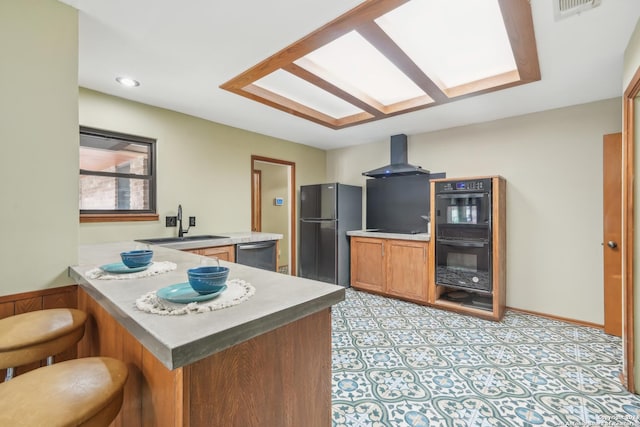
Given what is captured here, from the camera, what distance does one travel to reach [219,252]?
3.07 m

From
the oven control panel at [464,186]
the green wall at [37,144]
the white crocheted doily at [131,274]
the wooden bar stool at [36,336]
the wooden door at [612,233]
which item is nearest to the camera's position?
the wooden bar stool at [36,336]

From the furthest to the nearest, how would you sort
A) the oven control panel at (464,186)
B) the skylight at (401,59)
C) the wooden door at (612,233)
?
1. the oven control panel at (464,186)
2. the wooden door at (612,233)
3. the skylight at (401,59)

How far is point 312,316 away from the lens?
3.45 ft

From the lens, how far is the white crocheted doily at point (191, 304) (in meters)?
0.86

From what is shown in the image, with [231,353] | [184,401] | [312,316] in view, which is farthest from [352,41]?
[184,401]

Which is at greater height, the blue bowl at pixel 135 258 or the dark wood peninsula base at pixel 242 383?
the blue bowl at pixel 135 258

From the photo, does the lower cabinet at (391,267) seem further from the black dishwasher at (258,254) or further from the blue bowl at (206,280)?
the blue bowl at (206,280)

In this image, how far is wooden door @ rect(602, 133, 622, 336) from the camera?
271 cm

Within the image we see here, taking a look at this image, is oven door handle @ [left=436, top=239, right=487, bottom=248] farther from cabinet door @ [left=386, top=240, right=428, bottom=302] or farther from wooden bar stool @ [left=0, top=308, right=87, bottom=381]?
wooden bar stool @ [left=0, top=308, right=87, bottom=381]

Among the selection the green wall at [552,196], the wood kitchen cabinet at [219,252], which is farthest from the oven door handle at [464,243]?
the wood kitchen cabinet at [219,252]

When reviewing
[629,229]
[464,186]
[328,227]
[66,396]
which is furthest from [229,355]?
[328,227]

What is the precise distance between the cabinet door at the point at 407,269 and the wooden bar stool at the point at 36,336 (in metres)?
3.31

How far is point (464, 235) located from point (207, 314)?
10.5 ft

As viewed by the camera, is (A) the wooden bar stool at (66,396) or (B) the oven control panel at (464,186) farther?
(B) the oven control panel at (464,186)
